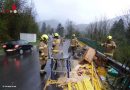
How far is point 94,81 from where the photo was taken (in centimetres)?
1290

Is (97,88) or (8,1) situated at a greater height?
(8,1)

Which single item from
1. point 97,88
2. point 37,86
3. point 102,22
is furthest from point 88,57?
point 102,22

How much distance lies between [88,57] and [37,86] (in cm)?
352

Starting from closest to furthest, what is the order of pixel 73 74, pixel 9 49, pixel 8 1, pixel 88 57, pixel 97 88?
pixel 97 88 → pixel 73 74 → pixel 88 57 → pixel 9 49 → pixel 8 1

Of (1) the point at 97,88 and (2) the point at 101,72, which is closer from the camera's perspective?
(1) the point at 97,88

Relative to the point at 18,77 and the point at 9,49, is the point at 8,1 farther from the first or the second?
the point at 18,77

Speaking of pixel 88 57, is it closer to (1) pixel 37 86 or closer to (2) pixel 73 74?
(2) pixel 73 74

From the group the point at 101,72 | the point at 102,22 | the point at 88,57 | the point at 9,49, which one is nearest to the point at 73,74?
the point at 88,57

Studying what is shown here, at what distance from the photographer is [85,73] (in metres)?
14.6

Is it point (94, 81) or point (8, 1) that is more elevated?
point (8, 1)

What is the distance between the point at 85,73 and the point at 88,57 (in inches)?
83.8

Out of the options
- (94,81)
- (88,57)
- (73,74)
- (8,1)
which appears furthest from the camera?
(8,1)

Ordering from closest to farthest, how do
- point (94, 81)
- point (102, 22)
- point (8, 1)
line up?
point (94, 81) < point (8, 1) < point (102, 22)

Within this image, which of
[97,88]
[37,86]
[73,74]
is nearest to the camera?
[97,88]
